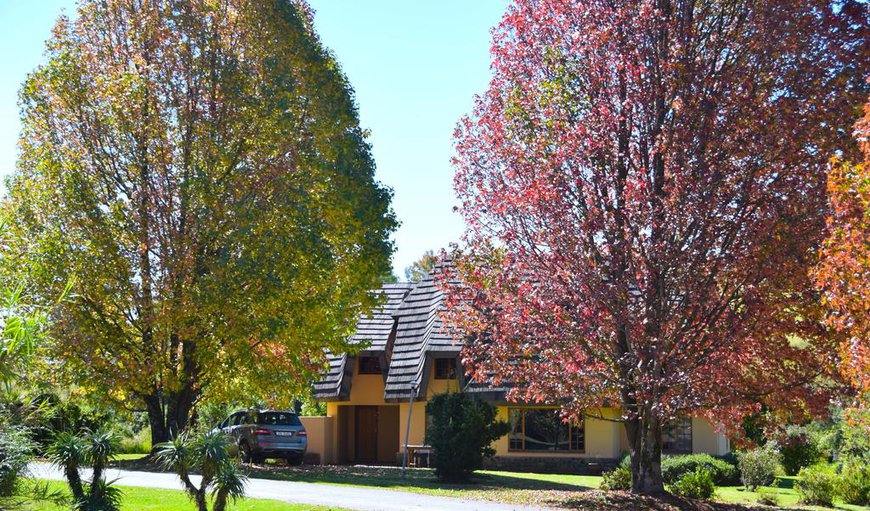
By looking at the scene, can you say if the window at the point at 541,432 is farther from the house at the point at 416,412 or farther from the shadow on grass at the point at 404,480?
the shadow on grass at the point at 404,480

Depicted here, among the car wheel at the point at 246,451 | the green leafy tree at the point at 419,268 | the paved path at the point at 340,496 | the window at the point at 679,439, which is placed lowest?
the paved path at the point at 340,496

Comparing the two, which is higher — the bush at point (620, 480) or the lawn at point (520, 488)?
the bush at point (620, 480)

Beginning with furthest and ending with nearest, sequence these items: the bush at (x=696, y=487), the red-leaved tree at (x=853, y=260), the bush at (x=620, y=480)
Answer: the bush at (x=620, y=480)
the bush at (x=696, y=487)
the red-leaved tree at (x=853, y=260)

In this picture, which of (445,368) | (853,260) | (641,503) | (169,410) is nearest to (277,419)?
(169,410)

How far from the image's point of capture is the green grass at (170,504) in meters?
14.4

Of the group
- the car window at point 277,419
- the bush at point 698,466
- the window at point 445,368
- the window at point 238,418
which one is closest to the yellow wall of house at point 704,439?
the bush at point 698,466

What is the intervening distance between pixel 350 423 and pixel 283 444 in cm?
764

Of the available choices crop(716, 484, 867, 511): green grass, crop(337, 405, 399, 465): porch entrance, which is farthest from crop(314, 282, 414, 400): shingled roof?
crop(716, 484, 867, 511): green grass

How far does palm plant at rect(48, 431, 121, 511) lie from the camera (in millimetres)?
11895

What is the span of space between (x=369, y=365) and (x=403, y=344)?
2.73m

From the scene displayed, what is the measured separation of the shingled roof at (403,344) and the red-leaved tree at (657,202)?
1124 centimetres

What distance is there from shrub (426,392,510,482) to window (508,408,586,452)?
8099 millimetres

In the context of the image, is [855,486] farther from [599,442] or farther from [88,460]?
[88,460]

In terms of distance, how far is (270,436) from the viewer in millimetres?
28047
